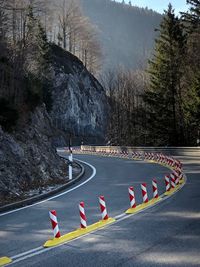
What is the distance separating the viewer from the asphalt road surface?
7832 millimetres

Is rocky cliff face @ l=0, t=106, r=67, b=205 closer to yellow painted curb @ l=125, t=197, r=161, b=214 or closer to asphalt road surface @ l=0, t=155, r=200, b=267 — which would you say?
asphalt road surface @ l=0, t=155, r=200, b=267

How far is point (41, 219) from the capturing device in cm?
1219

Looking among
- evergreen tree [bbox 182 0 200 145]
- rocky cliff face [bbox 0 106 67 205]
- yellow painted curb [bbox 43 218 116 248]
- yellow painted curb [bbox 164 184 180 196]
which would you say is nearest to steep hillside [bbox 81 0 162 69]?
A: evergreen tree [bbox 182 0 200 145]

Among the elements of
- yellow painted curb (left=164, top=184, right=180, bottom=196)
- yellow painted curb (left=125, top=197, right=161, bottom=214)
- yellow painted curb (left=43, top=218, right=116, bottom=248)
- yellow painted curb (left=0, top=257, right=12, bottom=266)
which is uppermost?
yellow painted curb (left=164, top=184, right=180, bottom=196)

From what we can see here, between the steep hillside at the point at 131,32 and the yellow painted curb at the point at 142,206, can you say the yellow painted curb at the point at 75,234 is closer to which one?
the yellow painted curb at the point at 142,206

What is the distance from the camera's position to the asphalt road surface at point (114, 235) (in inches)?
308

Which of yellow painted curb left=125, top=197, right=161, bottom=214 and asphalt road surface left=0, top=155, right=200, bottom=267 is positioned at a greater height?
yellow painted curb left=125, top=197, right=161, bottom=214

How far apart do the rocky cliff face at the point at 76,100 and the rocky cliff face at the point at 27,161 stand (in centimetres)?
5340

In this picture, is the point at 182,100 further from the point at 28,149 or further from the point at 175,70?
the point at 28,149

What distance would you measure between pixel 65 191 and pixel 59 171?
19.3 ft

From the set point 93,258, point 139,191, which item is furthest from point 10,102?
point 93,258

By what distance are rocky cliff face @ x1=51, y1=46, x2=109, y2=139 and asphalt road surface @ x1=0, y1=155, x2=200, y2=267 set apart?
64868 millimetres

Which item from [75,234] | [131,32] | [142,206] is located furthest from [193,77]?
[131,32]

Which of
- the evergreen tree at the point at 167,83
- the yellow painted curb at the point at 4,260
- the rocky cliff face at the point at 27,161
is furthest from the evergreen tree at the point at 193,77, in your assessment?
the yellow painted curb at the point at 4,260
